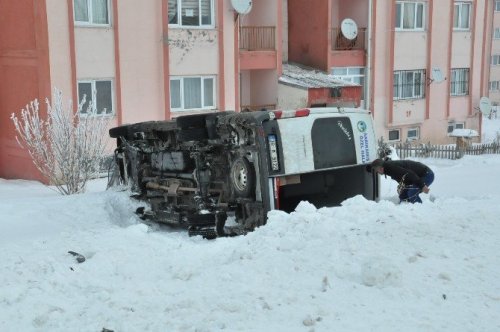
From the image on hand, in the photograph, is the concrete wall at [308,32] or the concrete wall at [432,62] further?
the concrete wall at [432,62]

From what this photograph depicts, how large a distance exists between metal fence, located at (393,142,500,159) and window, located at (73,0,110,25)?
445 inches

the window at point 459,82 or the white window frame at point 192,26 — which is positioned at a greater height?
the white window frame at point 192,26

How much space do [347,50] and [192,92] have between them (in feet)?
26.6

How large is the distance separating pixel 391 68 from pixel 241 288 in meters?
23.0

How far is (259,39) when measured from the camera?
76.4 ft

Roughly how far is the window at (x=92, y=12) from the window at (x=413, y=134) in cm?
1479

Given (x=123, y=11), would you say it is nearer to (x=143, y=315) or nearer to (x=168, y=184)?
(x=168, y=184)

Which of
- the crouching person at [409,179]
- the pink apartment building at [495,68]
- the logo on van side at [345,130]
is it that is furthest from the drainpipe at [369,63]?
the pink apartment building at [495,68]

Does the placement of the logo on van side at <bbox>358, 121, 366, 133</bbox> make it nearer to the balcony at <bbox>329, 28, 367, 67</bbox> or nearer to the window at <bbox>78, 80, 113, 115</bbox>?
the window at <bbox>78, 80, 113, 115</bbox>

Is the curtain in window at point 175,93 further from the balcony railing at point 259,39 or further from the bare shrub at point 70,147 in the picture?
the bare shrub at point 70,147

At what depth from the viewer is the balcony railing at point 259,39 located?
23078 mm

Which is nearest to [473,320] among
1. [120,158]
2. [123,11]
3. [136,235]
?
[136,235]

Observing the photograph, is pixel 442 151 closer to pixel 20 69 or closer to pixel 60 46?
pixel 60 46

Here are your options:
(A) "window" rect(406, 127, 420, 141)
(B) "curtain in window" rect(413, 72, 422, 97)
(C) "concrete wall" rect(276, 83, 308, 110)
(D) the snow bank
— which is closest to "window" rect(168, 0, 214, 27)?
(C) "concrete wall" rect(276, 83, 308, 110)
